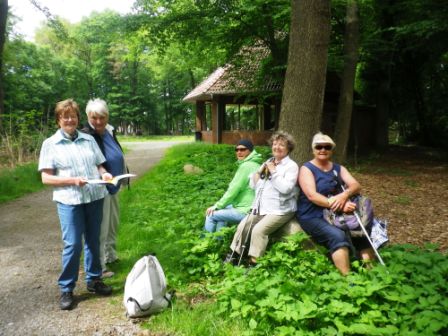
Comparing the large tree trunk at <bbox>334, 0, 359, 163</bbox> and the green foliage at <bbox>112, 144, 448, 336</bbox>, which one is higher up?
the large tree trunk at <bbox>334, 0, 359, 163</bbox>

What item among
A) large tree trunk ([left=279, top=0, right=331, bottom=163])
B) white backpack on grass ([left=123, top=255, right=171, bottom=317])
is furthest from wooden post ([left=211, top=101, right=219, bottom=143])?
white backpack on grass ([left=123, top=255, right=171, bottom=317])

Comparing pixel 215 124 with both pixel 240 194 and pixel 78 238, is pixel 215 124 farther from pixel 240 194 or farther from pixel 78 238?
pixel 78 238

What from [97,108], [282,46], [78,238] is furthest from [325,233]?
[282,46]

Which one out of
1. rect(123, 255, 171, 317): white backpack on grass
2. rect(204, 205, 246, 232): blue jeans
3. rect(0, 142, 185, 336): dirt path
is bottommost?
rect(0, 142, 185, 336): dirt path

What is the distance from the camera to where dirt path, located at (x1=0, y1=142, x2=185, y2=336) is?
3234 mm

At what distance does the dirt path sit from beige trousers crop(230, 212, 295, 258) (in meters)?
1.31

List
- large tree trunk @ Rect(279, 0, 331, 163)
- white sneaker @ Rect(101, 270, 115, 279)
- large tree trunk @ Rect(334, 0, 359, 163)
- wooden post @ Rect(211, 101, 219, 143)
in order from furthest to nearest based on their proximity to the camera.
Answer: wooden post @ Rect(211, 101, 219, 143), large tree trunk @ Rect(334, 0, 359, 163), large tree trunk @ Rect(279, 0, 331, 163), white sneaker @ Rect(101, 270, 115, 279)

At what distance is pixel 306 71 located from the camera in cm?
484

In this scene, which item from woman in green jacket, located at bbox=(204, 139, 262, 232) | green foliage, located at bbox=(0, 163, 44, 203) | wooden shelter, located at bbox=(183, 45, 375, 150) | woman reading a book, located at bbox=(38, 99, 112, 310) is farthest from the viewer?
wooden shelter, located at bbox=(183, 45, 375, 150)

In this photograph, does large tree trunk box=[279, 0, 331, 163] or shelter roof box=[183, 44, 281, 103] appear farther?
shelter roof box=[183, 44, 281, 103]

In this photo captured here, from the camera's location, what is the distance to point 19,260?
4.83 m

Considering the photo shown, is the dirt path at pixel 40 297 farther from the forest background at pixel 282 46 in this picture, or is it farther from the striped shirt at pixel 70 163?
the forest background at pixel 282 46

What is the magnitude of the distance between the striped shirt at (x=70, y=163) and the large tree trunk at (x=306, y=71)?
250cm

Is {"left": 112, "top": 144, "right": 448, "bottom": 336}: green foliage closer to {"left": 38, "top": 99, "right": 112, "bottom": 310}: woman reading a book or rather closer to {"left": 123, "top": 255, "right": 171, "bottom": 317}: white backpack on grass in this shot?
{"left": 123, "top": 255, "right": 171, "bottom": 317}: white backpack on grass
